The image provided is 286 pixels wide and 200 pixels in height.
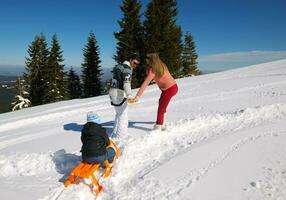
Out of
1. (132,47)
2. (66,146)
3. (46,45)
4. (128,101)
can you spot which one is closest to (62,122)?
(66,146)

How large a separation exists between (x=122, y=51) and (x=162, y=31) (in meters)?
5.60

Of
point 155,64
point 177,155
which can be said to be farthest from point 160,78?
point 177,155

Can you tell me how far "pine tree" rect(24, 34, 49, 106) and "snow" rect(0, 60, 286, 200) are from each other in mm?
32584

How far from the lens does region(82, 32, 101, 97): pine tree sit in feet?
143

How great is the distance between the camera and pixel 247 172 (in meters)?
5.26

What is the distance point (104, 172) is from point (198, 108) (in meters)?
5.43

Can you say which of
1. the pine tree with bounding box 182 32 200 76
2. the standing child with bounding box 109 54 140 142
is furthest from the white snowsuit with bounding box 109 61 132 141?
the pine tree with bounding box 182 32 200 76

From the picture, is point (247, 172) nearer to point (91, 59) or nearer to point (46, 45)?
point (91, 59)

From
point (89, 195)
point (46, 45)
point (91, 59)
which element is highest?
point (46, 45)

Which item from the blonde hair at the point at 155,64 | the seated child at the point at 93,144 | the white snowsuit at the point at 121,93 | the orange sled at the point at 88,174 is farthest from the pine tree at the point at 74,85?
the orange sled at the point at 88,174

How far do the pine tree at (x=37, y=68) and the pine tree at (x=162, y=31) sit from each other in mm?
16328

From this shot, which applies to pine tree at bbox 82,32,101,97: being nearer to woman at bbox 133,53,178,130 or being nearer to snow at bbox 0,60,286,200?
snow at bbox 0,60,286,200

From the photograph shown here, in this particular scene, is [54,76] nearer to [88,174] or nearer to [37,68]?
[37,68]

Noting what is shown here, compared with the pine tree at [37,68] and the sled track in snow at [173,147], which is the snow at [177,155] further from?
the pine tree at [37,68]
